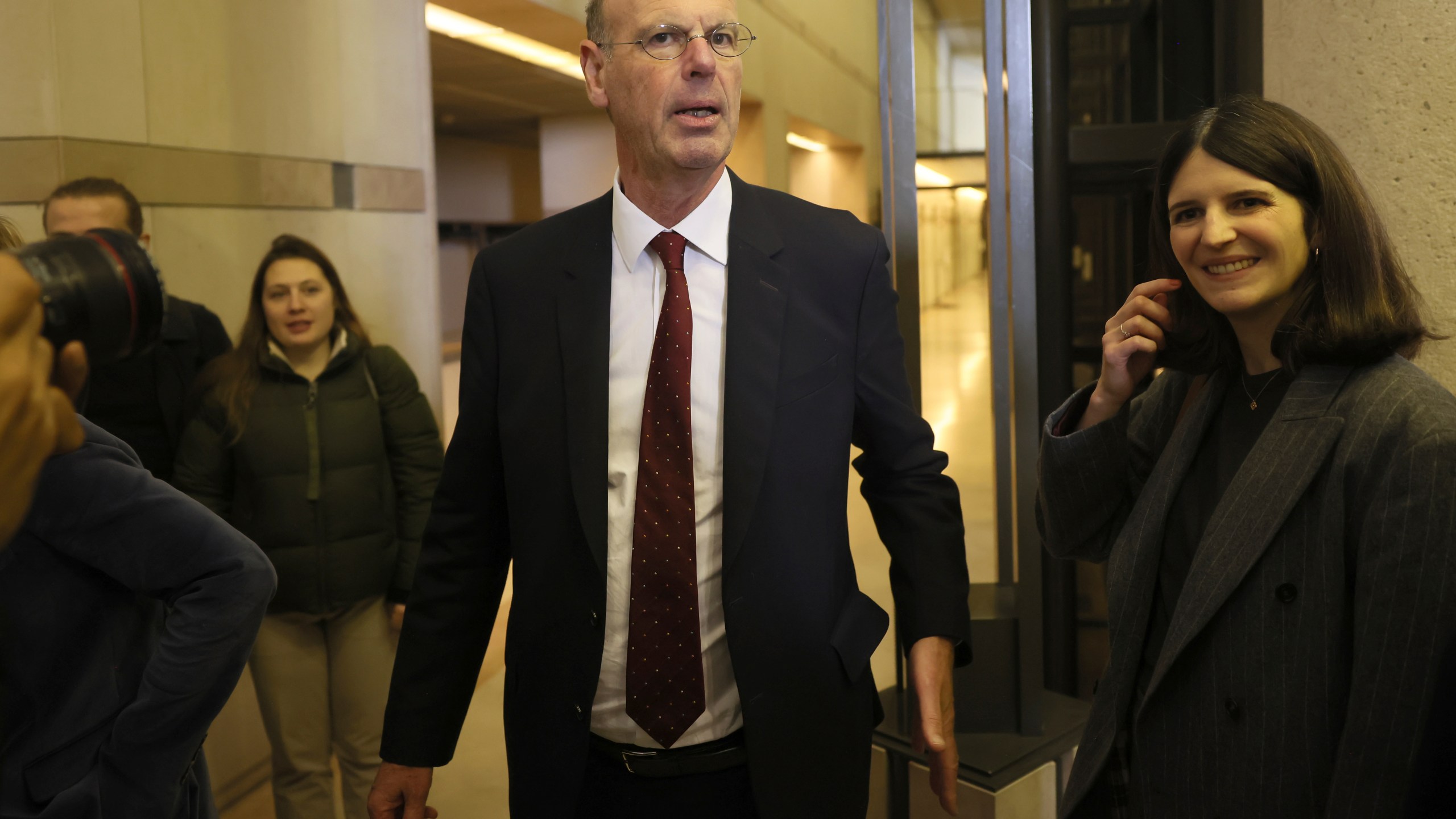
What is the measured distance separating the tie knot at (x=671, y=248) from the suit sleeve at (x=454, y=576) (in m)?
0.29

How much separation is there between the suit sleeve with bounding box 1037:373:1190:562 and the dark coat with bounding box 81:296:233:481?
8.18ft

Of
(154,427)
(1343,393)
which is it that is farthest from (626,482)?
(154,427)

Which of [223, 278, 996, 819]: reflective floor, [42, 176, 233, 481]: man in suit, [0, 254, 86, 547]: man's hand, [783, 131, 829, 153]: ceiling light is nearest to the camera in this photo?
[0, 254, 86, 547]: man's hand

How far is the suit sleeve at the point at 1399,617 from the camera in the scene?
1.19 m

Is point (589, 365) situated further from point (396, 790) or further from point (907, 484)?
point (396, 790)

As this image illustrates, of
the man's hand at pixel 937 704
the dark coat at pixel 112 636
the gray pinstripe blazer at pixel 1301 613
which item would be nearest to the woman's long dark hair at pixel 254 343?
the dark coat at pixel 112 636

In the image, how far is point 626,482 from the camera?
157cm

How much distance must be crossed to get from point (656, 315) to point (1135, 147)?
2108mm

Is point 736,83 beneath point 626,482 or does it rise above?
above

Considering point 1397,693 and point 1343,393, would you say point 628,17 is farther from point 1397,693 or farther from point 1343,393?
point 1397,693

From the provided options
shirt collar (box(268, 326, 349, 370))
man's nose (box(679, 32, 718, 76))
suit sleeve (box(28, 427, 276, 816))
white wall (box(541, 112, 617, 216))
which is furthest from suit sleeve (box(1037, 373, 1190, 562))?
white wall (box(541, 112, 617, 216))

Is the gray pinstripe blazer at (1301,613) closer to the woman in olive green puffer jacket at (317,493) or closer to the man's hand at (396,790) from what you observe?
the man's hand at (396,790)

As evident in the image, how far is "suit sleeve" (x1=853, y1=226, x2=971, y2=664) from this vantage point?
163cm

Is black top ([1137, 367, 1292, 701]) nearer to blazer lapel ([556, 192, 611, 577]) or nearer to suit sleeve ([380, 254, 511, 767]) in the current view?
blazer lapel ([556, 192, 611, 577])
